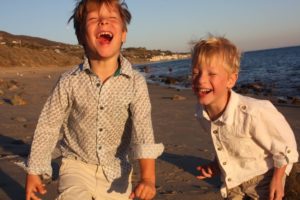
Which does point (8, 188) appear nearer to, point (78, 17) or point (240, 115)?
point (78, 17)

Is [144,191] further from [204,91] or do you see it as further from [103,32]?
[103,32]

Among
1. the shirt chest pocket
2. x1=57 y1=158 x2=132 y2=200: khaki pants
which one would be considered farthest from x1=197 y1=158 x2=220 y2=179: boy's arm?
x1=57 y1=158 x2=132 y2=200: khaki pants

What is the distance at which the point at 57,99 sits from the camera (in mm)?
3285

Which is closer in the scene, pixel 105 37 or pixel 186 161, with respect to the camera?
pixel 105 37

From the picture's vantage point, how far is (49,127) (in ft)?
10.8

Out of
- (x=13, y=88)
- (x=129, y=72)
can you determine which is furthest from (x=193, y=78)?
(x=13, y=88)

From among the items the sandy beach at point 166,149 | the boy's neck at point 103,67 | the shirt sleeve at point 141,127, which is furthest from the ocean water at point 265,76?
the sandy beach at point 166,149

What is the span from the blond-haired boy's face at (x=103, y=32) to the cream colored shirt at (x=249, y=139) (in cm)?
86

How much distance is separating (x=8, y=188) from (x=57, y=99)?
179 centimetres

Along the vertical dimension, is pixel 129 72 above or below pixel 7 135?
above

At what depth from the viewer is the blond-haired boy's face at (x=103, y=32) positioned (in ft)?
10.5

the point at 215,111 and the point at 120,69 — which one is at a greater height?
the point at 120,69

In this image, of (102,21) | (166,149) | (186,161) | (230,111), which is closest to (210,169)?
(230,111)

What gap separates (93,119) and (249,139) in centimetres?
117
